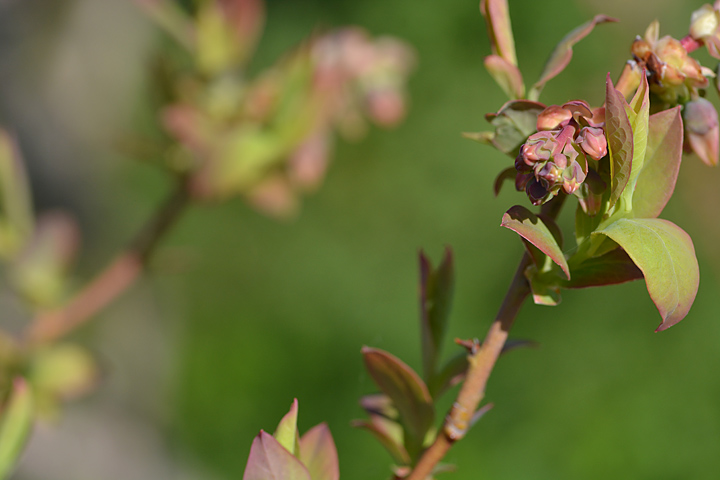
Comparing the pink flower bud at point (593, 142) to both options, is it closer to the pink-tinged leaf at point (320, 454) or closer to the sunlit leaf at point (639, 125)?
the sunlit leaf at point (639, 125)

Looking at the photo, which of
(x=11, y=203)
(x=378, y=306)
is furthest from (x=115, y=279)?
(x=378, y=306)

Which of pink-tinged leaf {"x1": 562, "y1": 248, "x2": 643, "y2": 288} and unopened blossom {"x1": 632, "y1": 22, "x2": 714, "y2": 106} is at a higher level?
unopened blossom {"x1": 632, "y1": 22, "x2": 714, "y2": 106}

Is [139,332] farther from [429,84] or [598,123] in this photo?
[598,123]

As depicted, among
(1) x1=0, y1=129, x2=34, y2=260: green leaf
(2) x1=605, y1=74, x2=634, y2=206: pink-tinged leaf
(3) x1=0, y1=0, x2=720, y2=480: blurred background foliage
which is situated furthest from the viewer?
(3) x1=0, y1=0, x2=720, y2=480: blurred background foliage

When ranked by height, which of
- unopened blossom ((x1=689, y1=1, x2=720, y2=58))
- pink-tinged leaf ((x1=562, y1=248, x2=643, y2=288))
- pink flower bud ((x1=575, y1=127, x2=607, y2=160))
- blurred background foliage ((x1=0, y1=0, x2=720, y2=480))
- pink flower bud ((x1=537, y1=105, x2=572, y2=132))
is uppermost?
unopened blossom ((x1=689, y1=1, x2=720, y2=58))

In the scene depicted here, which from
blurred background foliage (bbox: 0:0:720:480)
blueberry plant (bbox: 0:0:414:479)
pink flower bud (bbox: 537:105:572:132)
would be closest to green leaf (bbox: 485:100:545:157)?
pink flower bud (bbox: 537:105:572:132)

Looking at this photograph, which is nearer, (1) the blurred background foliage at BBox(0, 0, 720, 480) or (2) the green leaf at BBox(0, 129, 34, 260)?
(2) the green leaf at BBox(0, 129, 34, 260)

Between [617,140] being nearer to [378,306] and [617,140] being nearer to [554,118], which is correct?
[554,118]

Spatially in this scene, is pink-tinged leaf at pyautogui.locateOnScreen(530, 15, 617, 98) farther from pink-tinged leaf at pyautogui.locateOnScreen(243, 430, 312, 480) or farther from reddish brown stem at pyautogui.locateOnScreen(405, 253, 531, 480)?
pink-tinged leaf at pyautogui.locateOnScreen(243, 430, 312, 480)
